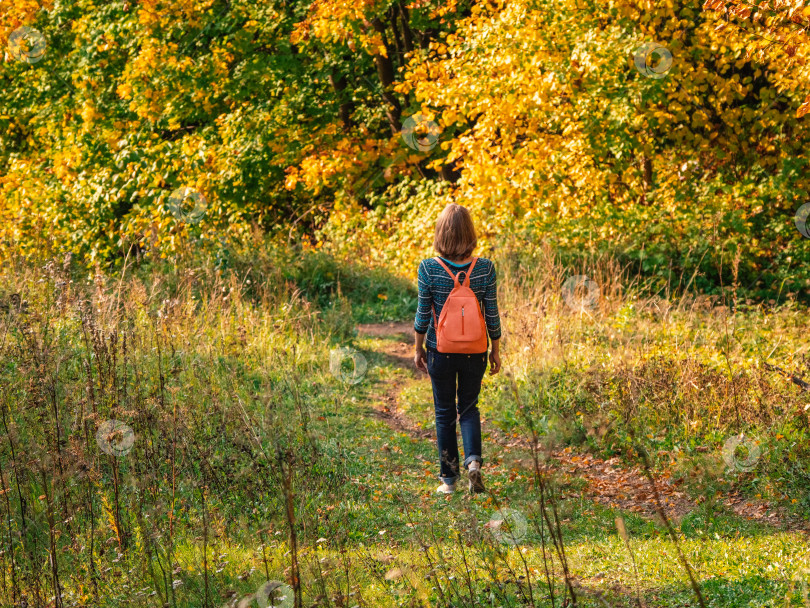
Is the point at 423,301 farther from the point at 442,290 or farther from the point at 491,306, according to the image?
the point at 491,306

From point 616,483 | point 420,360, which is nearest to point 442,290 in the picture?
point 420,360

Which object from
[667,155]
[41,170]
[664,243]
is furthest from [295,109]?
[664,243]

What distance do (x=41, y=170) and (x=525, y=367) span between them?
11.8 metres

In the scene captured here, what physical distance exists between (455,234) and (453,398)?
1088 mm

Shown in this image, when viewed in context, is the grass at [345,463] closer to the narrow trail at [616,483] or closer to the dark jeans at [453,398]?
the narrow trail at [616,483]

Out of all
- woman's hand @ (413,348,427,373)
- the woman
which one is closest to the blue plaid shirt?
the woman

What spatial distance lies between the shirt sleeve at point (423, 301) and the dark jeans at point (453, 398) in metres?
0.17

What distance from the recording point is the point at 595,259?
996cm

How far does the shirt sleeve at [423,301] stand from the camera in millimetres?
4691

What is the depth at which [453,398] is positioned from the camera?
4.91 m

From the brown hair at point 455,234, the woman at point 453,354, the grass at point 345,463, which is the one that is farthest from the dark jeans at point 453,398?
the brown hair at point 455,234

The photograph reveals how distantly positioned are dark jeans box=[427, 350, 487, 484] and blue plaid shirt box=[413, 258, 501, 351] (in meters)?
0.15

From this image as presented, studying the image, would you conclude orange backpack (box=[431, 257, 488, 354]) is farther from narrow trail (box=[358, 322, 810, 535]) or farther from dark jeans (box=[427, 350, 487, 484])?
narrow trail (box=[358, 322, 810, 535])

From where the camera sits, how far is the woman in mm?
4605
